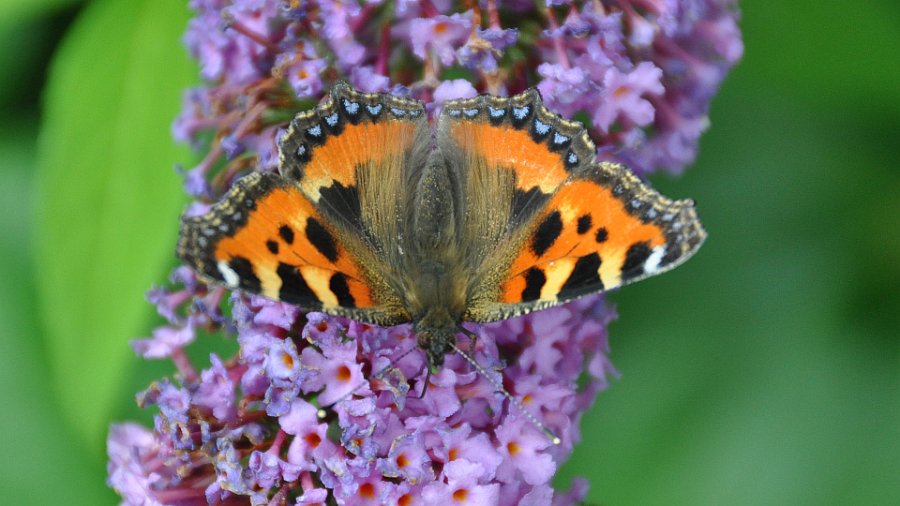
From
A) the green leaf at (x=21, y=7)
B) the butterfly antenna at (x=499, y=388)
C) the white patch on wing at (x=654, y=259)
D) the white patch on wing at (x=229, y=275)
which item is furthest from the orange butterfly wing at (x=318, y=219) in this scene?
the green leaf at (x=21, y=7)

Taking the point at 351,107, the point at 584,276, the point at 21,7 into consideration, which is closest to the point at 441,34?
the point at 351,107

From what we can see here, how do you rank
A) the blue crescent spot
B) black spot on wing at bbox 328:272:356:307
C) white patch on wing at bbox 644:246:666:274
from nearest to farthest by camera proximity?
white patch on wing at bbox 644:246:666:274 → black spot on wing at bbox 328:272:356:307 → the blue crescent spot

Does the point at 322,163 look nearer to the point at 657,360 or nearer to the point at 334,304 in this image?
the point at 334,304

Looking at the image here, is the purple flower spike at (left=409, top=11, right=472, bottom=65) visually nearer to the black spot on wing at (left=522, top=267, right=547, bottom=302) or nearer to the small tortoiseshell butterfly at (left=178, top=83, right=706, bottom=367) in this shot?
the small tortoiseshell butterfly at (left=178, top=83, right=706, bottom=367)

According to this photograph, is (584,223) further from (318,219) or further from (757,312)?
(757,312)

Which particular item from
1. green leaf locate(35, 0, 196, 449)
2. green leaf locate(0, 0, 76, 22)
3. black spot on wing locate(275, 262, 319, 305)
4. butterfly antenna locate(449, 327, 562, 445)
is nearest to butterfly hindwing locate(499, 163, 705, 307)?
butterfly antenna locate(449, 327, 562, 445)

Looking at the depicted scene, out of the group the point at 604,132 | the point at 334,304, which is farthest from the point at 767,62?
the point at 334,304
